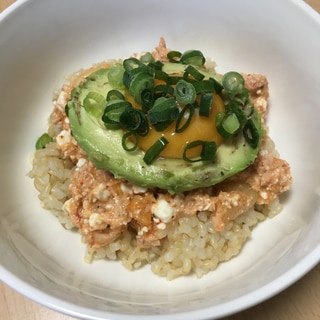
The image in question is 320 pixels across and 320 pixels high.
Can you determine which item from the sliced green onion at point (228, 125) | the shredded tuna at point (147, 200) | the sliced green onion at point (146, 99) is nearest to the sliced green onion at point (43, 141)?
the shredded tuna at point (147, 200)

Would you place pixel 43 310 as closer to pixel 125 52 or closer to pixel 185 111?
pixel 185 111

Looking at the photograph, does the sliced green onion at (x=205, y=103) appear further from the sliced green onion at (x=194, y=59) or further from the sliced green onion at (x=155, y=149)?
the sliced green onion at (x=194, y=59)

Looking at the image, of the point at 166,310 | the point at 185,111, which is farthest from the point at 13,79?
the point at 166,310

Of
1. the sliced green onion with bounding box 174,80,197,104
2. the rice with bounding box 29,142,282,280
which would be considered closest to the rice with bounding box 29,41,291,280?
the rice with bounding box 29,142,282,280

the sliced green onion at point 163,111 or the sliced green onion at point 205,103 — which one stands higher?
the sliced green onion at point 205,103

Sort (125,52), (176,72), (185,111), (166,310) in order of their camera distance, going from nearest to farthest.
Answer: (166,310) < (185,111) < (176,72) < (125,52)

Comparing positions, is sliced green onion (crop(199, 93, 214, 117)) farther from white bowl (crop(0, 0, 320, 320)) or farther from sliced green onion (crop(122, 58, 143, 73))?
white bowl (crop(0, 0, 320, 320))
